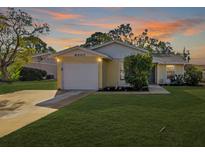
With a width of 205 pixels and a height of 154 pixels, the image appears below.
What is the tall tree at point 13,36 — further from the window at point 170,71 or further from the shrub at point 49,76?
the shrub at point 49,76

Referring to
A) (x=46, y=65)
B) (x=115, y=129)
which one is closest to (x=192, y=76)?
(x=115, y=129)

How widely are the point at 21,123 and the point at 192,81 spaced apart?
1795 cm

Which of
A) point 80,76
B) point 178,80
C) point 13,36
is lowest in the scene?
point 178,80

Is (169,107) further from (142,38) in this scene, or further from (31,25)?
(142,38)

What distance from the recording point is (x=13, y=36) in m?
19.3

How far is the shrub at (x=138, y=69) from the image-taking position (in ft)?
54.8

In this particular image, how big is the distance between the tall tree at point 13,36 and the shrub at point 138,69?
310 inches

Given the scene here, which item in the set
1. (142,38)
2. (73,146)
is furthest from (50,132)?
(142,38)

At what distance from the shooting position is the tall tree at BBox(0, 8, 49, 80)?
740 inches

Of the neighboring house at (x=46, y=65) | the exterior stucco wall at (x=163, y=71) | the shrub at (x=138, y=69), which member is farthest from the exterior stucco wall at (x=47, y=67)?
the shrub at (x=138, y=69)

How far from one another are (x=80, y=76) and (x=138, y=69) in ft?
12.5

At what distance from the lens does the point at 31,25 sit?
2027 cm

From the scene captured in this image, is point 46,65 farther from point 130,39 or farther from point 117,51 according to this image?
point 117,51

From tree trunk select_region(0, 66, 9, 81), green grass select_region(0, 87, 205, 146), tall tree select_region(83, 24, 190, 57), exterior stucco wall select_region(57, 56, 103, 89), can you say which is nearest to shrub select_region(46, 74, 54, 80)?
tall tree select_region(83, 24, 190, 57)
